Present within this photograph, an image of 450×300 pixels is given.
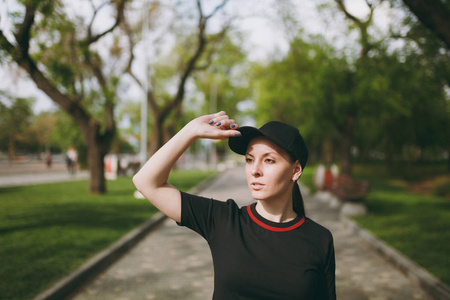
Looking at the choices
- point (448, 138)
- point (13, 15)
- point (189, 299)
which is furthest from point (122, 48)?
point (448, 138)

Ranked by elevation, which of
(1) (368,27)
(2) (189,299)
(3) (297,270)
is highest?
(1) (368,27)

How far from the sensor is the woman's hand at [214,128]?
1869mm

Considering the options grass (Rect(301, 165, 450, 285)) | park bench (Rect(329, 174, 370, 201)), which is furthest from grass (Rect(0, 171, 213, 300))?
park bench (Rect(329, 174, 370, 201))

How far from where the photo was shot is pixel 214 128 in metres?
1.90

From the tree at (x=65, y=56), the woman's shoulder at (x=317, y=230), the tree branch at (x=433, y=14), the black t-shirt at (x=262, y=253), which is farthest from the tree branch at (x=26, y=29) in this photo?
the woman's shoulder at (x=317, y=230)

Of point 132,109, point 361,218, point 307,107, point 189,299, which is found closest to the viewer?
point 189,299

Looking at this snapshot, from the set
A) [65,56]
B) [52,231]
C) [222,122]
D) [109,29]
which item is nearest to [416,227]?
[52,231]

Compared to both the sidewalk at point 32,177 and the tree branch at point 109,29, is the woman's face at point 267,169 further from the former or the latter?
the sidewalk at point 32,177

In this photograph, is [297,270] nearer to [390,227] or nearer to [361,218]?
[390,227]

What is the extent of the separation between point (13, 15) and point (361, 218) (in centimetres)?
943

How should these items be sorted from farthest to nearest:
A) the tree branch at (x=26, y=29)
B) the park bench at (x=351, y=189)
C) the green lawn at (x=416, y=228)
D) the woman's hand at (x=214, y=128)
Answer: the park bench at (x=351, y=189) → the tree branch at (x=26, y=29) → the green lawn at (x=416, y=228) → the woman's hand at (x=214, y=128)

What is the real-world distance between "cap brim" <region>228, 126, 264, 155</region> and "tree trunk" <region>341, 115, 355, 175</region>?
15503 millimetres

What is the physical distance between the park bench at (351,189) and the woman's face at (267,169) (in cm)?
1032

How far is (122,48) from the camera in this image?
18.5 metres
